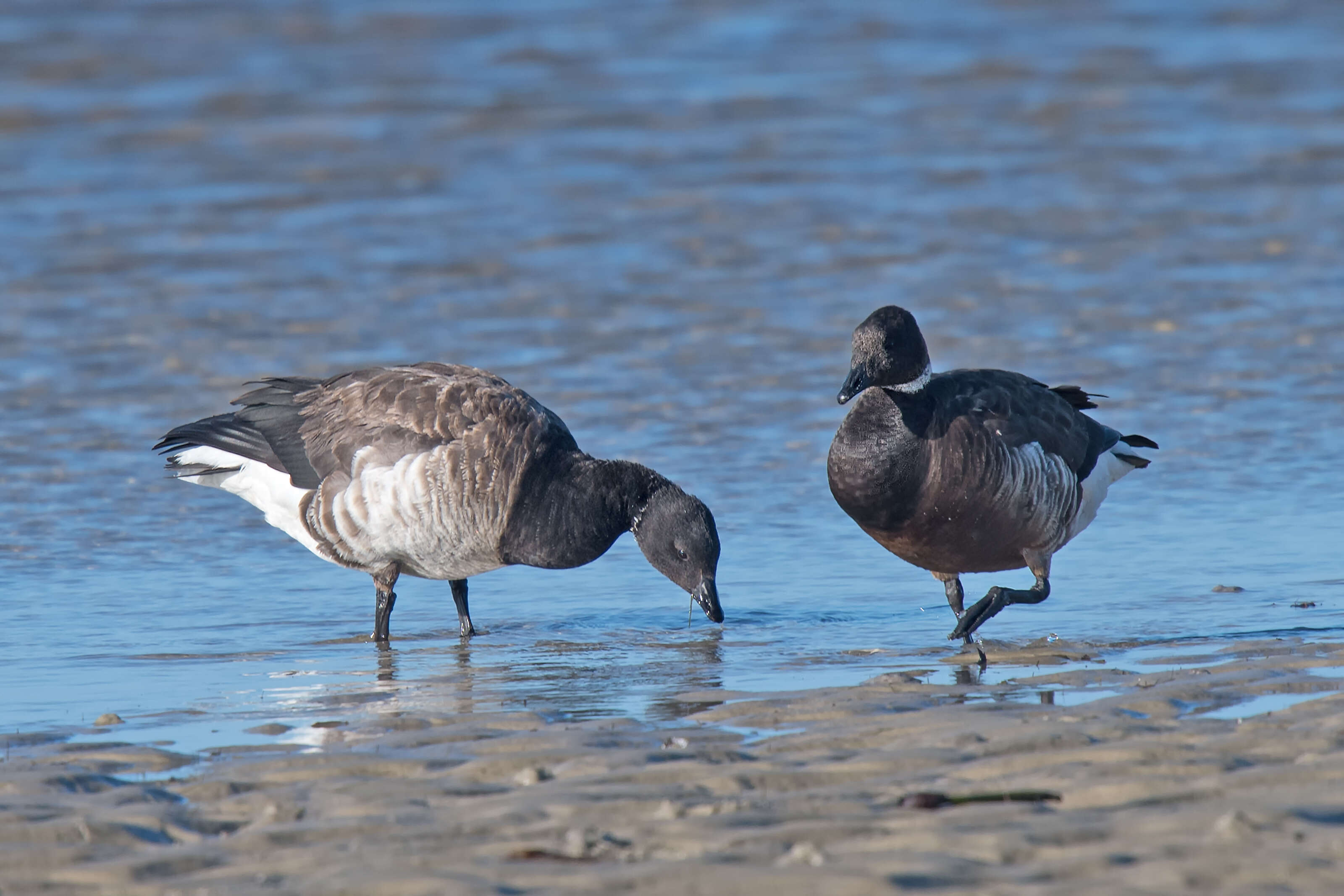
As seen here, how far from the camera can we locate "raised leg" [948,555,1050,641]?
7.76 m

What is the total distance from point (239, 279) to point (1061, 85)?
11.1m

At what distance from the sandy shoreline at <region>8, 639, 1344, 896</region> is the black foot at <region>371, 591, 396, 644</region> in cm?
224

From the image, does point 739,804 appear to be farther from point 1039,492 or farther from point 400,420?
point 400,420

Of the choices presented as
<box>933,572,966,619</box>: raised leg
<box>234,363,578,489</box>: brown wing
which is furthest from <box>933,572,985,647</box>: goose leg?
<box>234,363,578,489</box>: brown wing

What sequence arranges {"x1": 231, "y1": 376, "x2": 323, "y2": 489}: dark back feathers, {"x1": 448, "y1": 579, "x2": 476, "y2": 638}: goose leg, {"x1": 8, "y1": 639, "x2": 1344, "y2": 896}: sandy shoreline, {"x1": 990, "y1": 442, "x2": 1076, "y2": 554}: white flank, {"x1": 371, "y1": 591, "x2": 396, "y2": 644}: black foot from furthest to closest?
{"x1": 231, "y1": 376, "x2": 323, "y2": 489}: dark back feathers → {"x1": 448, "y1": 579, "x2": 476, "y2": 638}: goose leg → {"x1": 371, "y1": 591, "x2": 396, "y2": 644}: black foot → {"x1": 990, "y1": 442, "x2": 1076, "y2": 554}: white flank → {"x1": 8, "y1": 639, "x2": 1344, "y2": 896}: sandy shoreline

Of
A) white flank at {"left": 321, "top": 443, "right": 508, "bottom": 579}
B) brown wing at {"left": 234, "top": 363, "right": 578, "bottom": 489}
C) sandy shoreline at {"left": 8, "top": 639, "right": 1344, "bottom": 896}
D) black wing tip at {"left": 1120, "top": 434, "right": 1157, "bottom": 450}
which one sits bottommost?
sandy shoreline at {"left": 8, "top": 639, "right": 1344, "bottom": 896}

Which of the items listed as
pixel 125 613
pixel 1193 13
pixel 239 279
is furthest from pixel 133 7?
pixel 125 613

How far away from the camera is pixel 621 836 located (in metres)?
4.57

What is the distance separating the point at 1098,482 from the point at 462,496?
3.22m

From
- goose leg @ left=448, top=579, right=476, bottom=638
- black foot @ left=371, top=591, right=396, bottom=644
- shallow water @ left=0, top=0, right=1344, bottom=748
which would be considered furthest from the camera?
→ goose leg @ left=448, top=579, right=476, bottom=638

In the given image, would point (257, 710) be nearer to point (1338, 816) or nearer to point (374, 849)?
point (374, 849)

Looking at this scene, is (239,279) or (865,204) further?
(865,204)

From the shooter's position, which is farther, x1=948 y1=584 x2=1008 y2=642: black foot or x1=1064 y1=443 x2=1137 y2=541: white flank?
x1=1064 y1=443 x2=1137 y2=541: white flank

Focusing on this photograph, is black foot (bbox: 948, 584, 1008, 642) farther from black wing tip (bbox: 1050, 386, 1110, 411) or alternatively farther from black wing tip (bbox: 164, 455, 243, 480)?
black wing tip (bbox: 164, 455, 243, 480)
